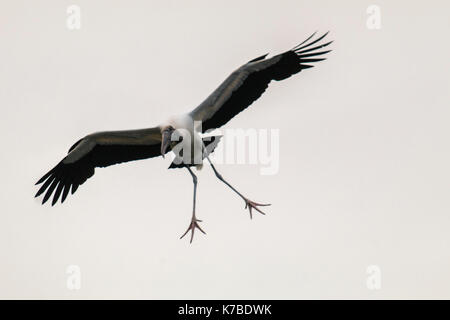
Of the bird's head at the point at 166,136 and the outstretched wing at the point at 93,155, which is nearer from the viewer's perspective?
the bird's head at the point at 166,136

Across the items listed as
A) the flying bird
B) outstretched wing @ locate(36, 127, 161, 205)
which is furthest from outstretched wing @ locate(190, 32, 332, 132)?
outstretched wing @ locate(36, 127, 161, 205)

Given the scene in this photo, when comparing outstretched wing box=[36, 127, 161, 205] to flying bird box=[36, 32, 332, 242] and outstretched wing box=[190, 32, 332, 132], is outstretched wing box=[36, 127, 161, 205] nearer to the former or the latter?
flying bird box=[36, 32, 332, 242]

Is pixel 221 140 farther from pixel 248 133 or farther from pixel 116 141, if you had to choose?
pixel 116 141

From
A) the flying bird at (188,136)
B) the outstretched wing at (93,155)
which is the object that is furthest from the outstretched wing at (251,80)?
the outstretched wing at (93,155)

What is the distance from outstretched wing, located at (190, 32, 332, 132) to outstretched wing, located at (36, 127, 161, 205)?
962mm

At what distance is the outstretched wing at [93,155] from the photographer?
11070 millimetres

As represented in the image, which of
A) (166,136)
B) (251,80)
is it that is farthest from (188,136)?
(251,80)

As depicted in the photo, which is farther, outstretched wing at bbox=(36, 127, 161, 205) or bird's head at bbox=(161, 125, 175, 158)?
outstretched wing at bbox=(36, 127, 161, 205)

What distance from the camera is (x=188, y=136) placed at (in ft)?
35.0

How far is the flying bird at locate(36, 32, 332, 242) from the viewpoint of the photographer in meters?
10.6

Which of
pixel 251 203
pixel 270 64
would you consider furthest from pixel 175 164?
pixel 270 64

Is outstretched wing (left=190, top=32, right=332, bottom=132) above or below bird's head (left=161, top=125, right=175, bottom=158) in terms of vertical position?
above

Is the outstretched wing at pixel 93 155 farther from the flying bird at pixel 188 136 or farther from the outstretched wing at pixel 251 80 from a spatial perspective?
the outstretched wing at pixel 251 80
